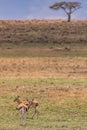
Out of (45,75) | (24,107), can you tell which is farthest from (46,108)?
(45,75)

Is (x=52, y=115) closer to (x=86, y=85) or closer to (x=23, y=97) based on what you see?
(x=23, y=97)

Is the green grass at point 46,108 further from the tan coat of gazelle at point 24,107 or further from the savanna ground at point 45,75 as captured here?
the tan coat of gazelle at point 24,107

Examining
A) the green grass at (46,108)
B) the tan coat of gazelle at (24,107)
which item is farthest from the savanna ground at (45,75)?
the tan coat of gazelle at (24,107)

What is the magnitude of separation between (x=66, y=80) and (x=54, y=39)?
2995 centimetres

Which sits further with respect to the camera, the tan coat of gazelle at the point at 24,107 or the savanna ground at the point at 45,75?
the savanna ground at the point at 45,75

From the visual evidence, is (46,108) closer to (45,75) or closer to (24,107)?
(24,107)

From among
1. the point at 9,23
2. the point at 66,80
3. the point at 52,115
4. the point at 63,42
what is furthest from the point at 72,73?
the point at 9,23

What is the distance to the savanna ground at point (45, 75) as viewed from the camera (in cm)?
1586

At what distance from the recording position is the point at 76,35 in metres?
59.3

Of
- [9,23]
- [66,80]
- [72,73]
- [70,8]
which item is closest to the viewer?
[66,80]

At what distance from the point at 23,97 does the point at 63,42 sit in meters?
35.5

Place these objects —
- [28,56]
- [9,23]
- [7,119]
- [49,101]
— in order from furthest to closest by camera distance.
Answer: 1. [9,23]
2. [28,56]
3. [49,101]
4. [7,119]

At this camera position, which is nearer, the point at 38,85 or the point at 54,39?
the point at 38,85

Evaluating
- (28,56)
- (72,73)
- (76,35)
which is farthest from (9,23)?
(72,73)
